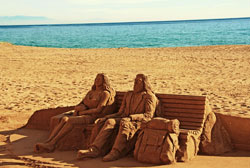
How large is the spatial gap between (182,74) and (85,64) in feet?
20.4

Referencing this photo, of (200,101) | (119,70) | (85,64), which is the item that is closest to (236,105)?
(200,101)

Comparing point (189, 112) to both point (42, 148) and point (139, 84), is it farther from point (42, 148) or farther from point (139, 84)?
point (42, 148)

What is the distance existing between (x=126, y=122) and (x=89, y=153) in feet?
2.88

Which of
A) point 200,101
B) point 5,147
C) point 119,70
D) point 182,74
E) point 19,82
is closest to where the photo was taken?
point 200,101

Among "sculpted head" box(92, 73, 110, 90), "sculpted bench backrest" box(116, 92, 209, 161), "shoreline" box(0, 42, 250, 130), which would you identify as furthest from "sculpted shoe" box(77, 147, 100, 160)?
"shoreline" box(0, 42, 250, 130)

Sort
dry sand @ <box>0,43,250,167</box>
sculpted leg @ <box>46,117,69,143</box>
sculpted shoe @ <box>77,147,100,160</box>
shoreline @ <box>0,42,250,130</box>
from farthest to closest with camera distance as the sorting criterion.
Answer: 1. shoreline @ <box>0,42,250,130</box>
2. dry sand @ <box>0,43,250,167</box>
3. sculpted leg @ <box>46,117,69,143</box>
4. sculpted shoe @ <box>77,147,100,160</box>

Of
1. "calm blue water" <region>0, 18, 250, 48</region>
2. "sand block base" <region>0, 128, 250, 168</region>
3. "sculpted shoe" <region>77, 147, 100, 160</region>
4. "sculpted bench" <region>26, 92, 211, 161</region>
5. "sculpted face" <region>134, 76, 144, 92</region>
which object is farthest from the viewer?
"calm blue water" <region>0, 18, 250, 48</region>

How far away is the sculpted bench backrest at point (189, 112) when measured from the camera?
7.31 meters

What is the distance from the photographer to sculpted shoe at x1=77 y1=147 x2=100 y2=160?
7145 millimetres

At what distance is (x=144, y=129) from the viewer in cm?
718

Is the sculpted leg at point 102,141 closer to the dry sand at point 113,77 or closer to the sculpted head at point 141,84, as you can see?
the dry sand at point 113,77

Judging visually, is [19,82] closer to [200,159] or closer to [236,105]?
[236,105]

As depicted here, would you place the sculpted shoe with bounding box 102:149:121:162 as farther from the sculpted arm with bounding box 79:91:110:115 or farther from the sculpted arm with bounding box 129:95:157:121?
the sculpted arm with bounding box 79:91:110:115

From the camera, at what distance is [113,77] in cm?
1773
